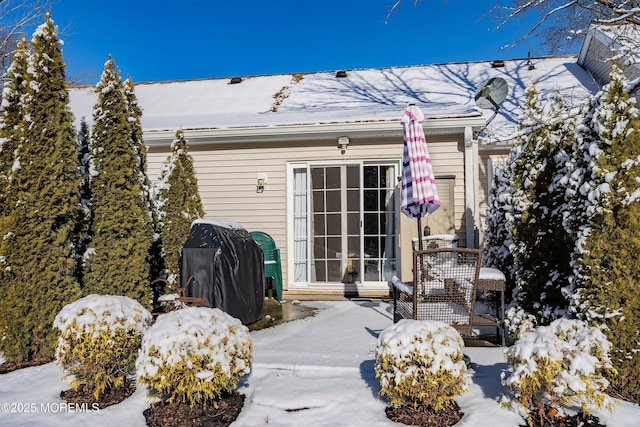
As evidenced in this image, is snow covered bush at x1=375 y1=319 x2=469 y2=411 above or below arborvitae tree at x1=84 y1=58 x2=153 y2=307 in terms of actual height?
below

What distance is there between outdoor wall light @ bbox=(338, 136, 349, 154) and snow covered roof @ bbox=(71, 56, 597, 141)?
0.29m

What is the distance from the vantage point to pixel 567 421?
2488mm

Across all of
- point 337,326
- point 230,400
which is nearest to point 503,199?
point 337,326

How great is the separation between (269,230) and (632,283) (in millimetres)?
5369

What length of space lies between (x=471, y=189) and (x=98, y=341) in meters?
5.58

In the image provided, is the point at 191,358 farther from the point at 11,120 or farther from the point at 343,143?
the point at 343,143

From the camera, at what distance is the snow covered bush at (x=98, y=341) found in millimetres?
Result: 2756

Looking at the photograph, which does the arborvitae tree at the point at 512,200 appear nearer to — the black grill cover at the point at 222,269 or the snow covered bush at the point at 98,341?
the black grill cover at the point at 222,269

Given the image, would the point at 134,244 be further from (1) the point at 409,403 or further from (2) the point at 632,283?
(2) the point at 632,283

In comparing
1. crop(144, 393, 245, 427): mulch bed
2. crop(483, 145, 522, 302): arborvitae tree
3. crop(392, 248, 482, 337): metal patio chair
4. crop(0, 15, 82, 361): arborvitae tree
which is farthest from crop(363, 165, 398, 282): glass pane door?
crop(144, 393, 245, 427): mulch bed

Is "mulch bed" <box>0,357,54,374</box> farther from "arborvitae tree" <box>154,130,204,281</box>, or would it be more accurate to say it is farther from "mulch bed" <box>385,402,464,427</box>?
"mulch bed" <box>385,402,464,427</box>

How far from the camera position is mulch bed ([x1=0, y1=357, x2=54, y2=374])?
3.64m

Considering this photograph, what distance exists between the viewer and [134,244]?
15.7 feet

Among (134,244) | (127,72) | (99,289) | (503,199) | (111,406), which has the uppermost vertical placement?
(127,72)
